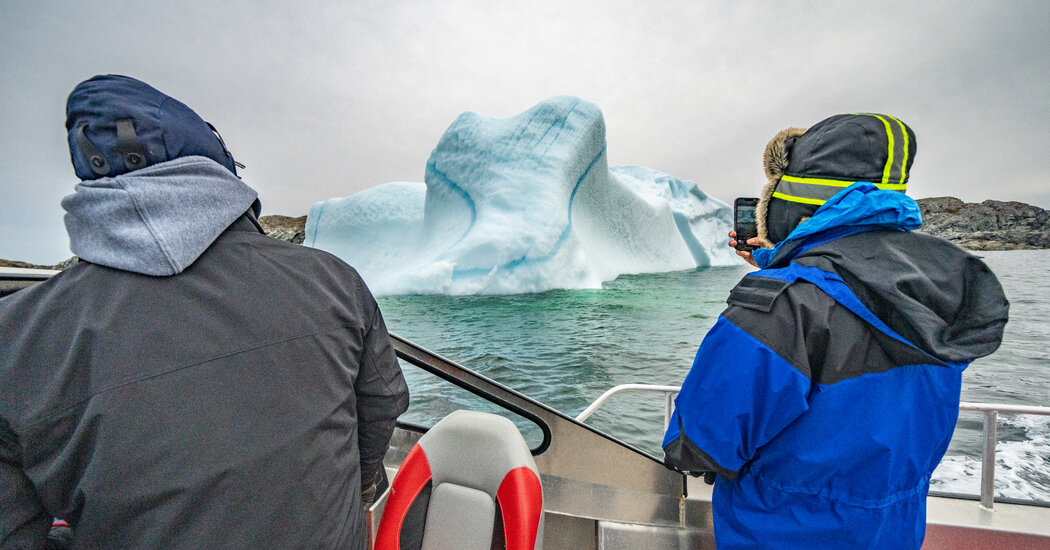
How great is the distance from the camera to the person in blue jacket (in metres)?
0.70

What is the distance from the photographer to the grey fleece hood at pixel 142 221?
575mm

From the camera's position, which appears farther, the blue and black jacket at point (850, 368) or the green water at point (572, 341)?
the green water at point (572, 341)

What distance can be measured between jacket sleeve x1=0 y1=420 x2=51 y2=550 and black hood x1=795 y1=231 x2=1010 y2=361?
3.94 feet

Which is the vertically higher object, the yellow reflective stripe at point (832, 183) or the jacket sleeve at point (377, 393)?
the yellow reflective stripe at point (832, 183)

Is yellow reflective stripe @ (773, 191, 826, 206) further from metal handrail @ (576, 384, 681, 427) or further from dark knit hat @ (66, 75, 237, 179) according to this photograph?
dark knit hat @ (66, 75, 237, 179)

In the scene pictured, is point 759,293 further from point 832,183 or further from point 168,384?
point 168,384

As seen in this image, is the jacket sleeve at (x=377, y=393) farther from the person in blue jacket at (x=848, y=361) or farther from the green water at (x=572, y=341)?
the green water at (x=572, y=341)

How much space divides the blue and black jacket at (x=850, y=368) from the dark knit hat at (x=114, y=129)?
0.98 meters

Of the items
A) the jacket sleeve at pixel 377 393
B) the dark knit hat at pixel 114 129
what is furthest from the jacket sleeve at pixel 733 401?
the dark knit hat at pixel 114 129

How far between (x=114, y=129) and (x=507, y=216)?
9.52 meters

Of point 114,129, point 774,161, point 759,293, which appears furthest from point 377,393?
point 774,161

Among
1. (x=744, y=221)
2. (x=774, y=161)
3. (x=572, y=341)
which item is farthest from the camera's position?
(x=572, y=341)

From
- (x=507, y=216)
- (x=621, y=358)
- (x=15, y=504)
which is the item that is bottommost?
(x=621, y=358)

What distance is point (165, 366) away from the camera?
22.5 inches
